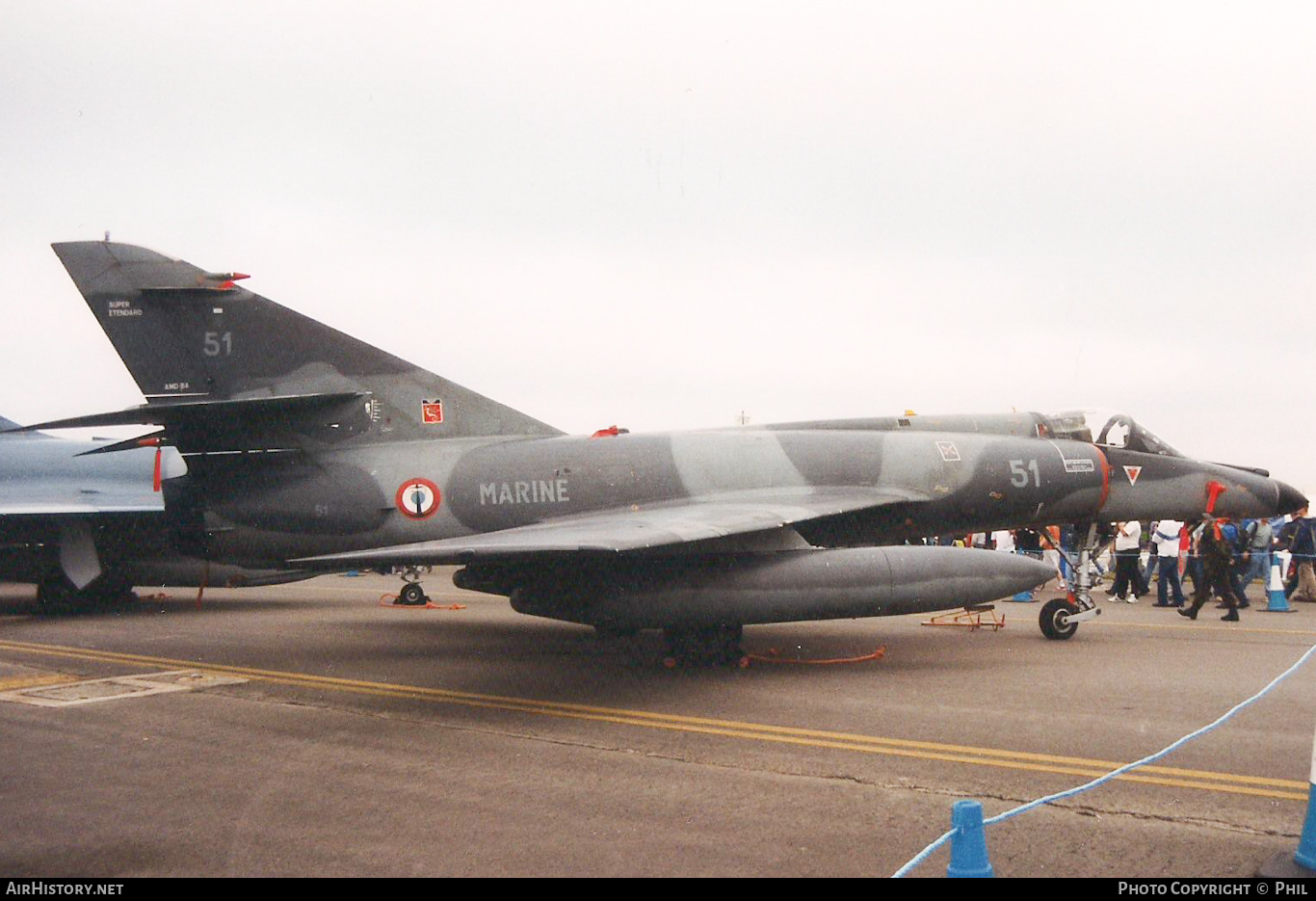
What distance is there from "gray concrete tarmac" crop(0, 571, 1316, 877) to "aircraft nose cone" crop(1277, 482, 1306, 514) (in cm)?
266

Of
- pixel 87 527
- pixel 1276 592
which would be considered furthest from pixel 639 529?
pixel 1276 592

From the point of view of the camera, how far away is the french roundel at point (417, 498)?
10.6 metres

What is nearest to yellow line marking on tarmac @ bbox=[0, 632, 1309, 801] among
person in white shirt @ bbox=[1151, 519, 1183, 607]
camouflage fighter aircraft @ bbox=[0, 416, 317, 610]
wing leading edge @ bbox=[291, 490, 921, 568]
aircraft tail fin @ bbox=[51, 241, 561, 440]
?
wing leading edge @ bbox=[291, 490, 921, 568]

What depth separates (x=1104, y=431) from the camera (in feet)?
41.0

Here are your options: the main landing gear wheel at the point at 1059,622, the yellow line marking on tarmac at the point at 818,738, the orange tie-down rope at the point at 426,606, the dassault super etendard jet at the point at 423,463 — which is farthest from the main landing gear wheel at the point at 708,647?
the orange tie-down rope at the point at 426,606

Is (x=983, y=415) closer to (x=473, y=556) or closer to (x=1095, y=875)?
(x=473, y=556)

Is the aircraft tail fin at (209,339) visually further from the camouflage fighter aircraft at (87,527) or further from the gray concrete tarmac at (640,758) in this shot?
the camouflage fighter aircraft at (87,527)

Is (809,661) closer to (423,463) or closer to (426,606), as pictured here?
(423,463)

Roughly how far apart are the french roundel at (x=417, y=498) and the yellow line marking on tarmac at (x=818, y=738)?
1.99 meters

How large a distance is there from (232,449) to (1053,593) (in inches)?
597

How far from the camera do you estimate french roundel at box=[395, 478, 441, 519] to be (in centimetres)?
1060

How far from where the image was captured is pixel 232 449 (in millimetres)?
10688

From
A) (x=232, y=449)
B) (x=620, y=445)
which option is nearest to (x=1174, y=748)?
(x=620, y=445)

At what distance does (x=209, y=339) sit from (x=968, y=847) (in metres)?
10.0
